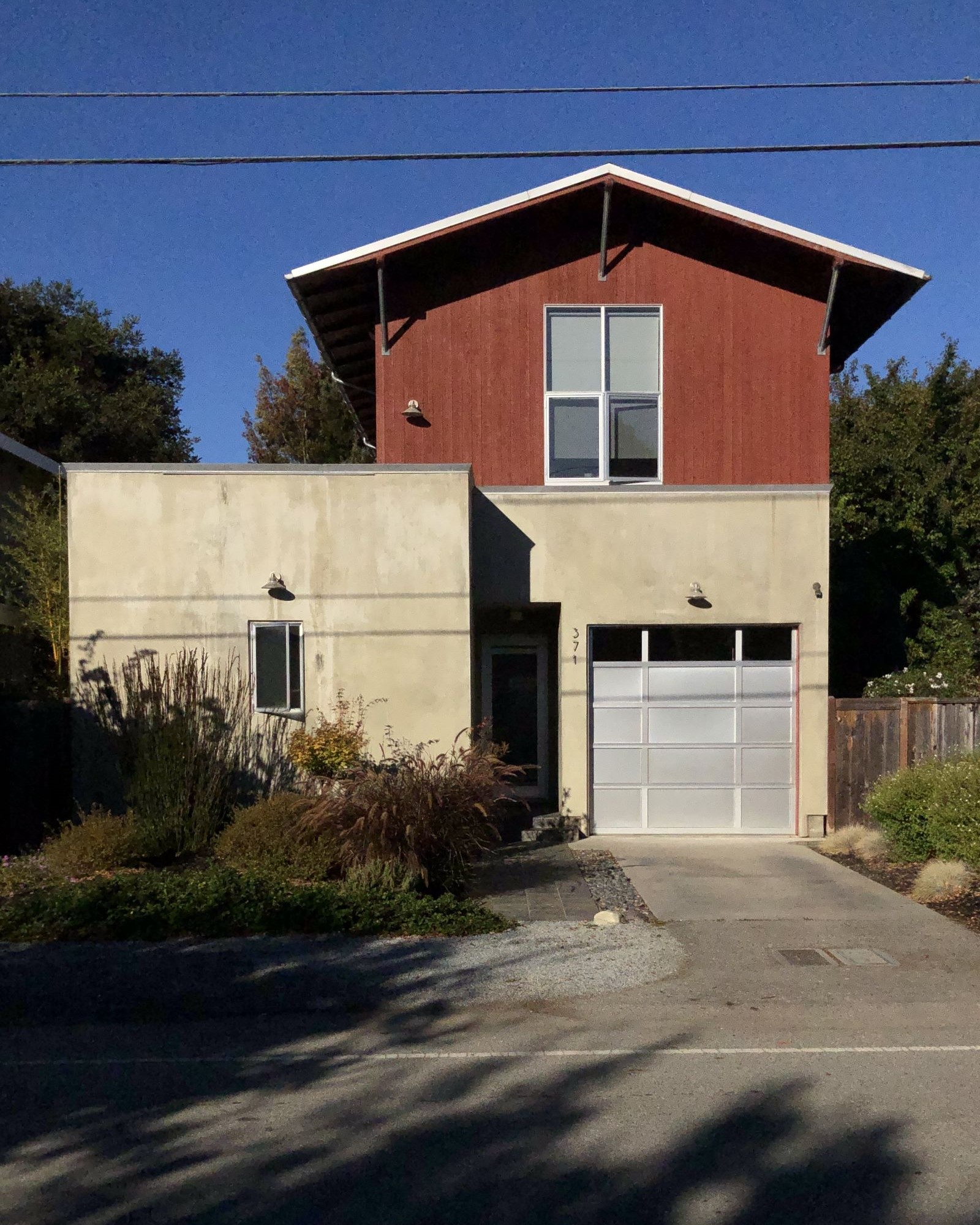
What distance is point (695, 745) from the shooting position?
13.4 meters

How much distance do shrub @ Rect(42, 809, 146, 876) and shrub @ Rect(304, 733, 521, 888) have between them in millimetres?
1839

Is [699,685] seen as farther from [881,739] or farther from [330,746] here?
[330,746]

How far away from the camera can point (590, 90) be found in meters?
9.28

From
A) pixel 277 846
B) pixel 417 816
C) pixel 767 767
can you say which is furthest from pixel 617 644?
pixel 277 846

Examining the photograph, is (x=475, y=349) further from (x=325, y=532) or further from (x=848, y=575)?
(x=848, y=575)

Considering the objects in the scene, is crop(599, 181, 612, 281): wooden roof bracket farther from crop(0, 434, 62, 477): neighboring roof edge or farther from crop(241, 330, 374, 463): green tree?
crop(241, 330, 374, 463): green tree

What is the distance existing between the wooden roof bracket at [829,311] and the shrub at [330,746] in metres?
7.57

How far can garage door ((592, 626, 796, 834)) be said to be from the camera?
13422mm

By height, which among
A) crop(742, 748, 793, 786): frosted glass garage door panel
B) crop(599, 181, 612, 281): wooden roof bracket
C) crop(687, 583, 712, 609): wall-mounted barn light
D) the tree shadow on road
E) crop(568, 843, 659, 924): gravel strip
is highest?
crop(599, 181, 612, 281): wooden roof bracket

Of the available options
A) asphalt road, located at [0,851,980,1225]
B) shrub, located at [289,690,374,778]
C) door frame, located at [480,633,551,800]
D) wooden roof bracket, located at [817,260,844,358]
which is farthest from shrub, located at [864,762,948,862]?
shrub, located at [289,690,374,778]

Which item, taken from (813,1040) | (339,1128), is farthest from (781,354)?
(339,1128)

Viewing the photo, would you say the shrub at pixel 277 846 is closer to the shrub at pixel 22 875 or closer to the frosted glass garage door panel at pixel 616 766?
the shrub at pixel 22 875

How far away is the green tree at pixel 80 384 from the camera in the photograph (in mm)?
26875

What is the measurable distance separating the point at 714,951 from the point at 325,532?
6.46 meters
